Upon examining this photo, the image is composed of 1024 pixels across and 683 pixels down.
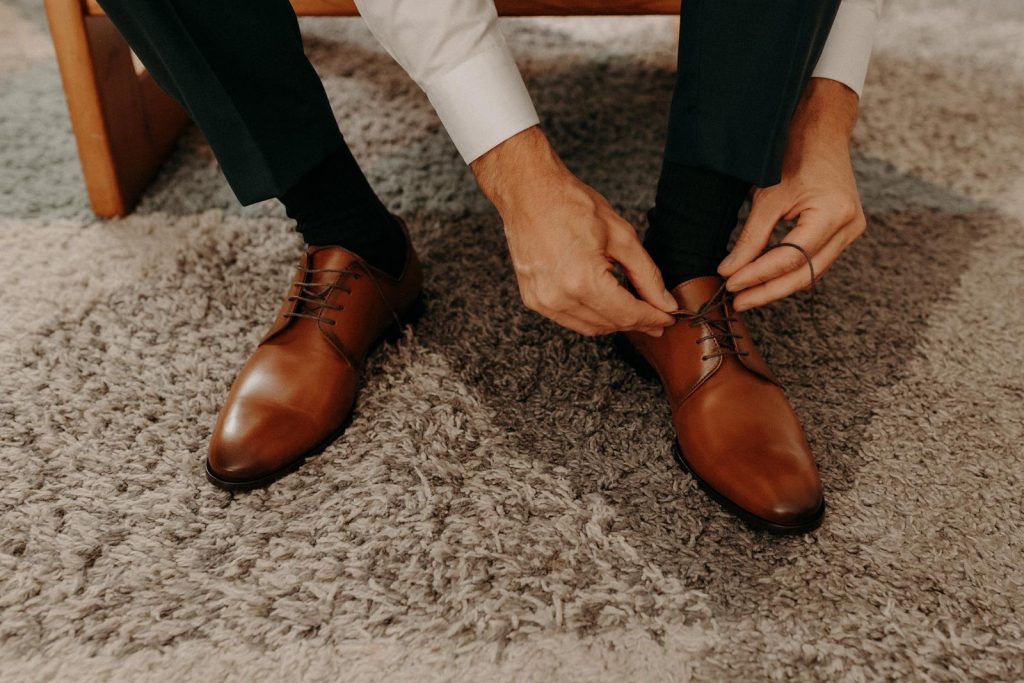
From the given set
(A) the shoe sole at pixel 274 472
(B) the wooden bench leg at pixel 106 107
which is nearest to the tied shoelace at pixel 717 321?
(A) the shoe sole at pixel 274 472

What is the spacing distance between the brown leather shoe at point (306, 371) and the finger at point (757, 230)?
13.5 inches

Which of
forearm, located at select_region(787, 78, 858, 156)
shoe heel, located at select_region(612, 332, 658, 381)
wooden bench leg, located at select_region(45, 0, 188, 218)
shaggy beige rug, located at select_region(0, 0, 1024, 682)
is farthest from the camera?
wooden bench leg, located at select_region(45, 0, 188, 218)

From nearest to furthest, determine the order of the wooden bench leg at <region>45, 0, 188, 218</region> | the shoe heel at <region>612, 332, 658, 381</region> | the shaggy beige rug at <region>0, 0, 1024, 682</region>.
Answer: the shaggy beige rug at <region>0, 0, 1024, 682</region> → the shoe heel at <region>612, 332, 658, 381</region> → the wooden bench leg at <region>45, 0, 188, 218</region>

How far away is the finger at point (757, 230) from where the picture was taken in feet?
2.04

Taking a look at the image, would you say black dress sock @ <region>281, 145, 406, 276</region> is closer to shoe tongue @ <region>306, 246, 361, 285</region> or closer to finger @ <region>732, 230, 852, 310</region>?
shoe tongue @ <region>306, 246, 361, 285</region>

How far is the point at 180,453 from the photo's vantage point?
0.67m

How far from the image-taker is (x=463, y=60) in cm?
57

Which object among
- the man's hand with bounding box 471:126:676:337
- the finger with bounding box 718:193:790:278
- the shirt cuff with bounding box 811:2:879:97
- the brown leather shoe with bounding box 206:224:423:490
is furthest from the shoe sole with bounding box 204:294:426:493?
the shirt cuff with bounding box 811:2:879:97

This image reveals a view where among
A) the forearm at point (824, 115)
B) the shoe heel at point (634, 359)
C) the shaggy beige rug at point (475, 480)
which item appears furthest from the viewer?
the shoe heel at point (634, 359)

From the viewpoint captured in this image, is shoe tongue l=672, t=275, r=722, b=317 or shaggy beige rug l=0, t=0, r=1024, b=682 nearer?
shaggy beige rug l=0, t=0, r=1024, b=682

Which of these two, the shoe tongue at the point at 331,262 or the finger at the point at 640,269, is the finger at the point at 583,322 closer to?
the finger at the point at 640,269

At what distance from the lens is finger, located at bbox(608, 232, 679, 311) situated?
0.58 meters

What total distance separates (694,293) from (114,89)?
2.59ft

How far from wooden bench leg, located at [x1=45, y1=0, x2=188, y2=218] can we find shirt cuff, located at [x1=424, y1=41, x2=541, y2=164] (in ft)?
1.79
